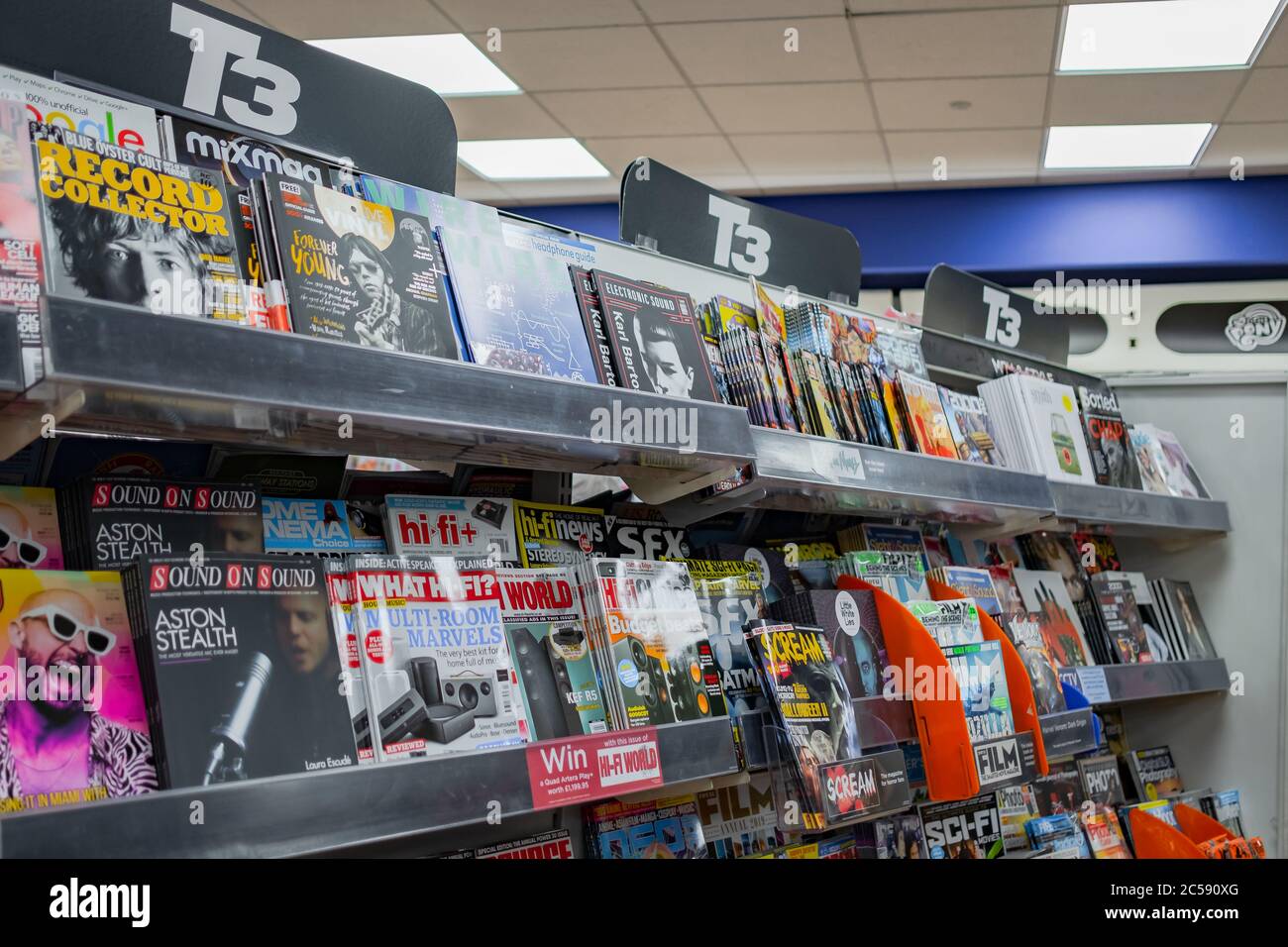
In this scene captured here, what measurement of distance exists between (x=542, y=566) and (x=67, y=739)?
2.04 feet

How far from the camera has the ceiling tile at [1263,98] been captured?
607cm

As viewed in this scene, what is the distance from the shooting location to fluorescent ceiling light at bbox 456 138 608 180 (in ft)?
23.9

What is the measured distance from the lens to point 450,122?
5.29 feet

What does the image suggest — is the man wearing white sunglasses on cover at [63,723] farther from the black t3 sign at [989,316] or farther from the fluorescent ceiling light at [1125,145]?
the fluorescent ceiling light at [1125,145]

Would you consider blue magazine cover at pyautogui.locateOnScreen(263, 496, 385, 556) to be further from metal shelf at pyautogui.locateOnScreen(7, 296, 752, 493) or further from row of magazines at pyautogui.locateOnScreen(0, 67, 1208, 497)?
row of magazines at pyautogui.locateOnScreen(0, 67, 1208, 497)

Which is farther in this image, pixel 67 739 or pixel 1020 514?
pixel 1020 514

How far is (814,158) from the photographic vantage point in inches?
295

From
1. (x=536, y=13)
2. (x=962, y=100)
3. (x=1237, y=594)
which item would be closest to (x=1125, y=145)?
(x=962, y=100)

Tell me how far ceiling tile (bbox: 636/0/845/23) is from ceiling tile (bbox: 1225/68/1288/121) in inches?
93.0

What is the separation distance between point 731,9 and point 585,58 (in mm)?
898

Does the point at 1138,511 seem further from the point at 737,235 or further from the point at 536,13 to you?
the point at 536,13

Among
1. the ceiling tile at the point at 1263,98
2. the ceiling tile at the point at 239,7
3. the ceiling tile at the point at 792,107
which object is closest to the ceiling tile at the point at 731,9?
the ceiling tile at the point at 792,107
